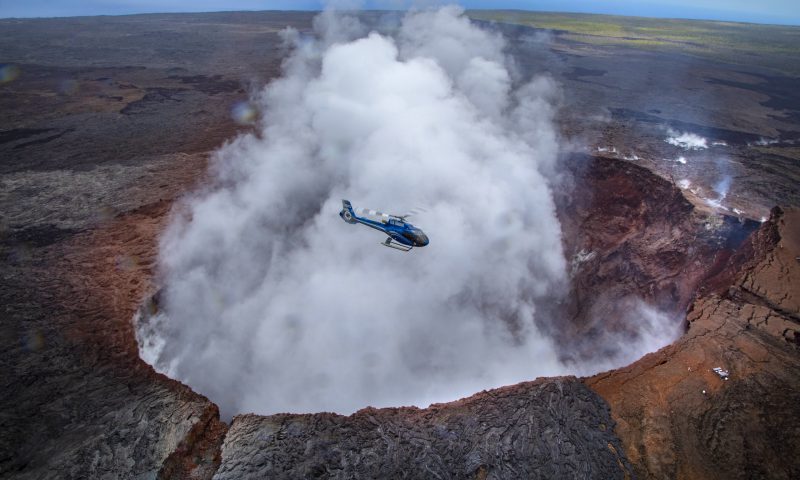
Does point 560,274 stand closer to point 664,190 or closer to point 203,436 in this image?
point 664,190

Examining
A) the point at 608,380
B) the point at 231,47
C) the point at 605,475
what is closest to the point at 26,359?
the point at 605,475

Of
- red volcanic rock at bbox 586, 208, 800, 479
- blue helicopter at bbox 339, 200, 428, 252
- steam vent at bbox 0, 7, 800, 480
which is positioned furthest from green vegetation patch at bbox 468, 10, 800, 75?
blue helicopter at bbox 339, 200, 428, 252

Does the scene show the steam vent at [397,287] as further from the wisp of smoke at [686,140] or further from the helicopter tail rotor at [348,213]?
the helicopter tail rotor at [348,213]

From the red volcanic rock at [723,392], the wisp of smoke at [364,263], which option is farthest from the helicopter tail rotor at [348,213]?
the red volcanic rock at [723,392]

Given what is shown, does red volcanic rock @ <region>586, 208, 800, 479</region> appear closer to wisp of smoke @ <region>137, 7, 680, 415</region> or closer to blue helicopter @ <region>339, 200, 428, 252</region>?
wisp of smoke @ <region>137, 7, 680, 415</region>

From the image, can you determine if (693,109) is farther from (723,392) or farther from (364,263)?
(723,392)

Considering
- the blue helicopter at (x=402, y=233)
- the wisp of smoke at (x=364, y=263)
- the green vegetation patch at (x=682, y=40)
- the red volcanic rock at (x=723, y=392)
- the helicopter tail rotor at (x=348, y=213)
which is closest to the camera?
the red volcanic rock at (x=723, y=392)
